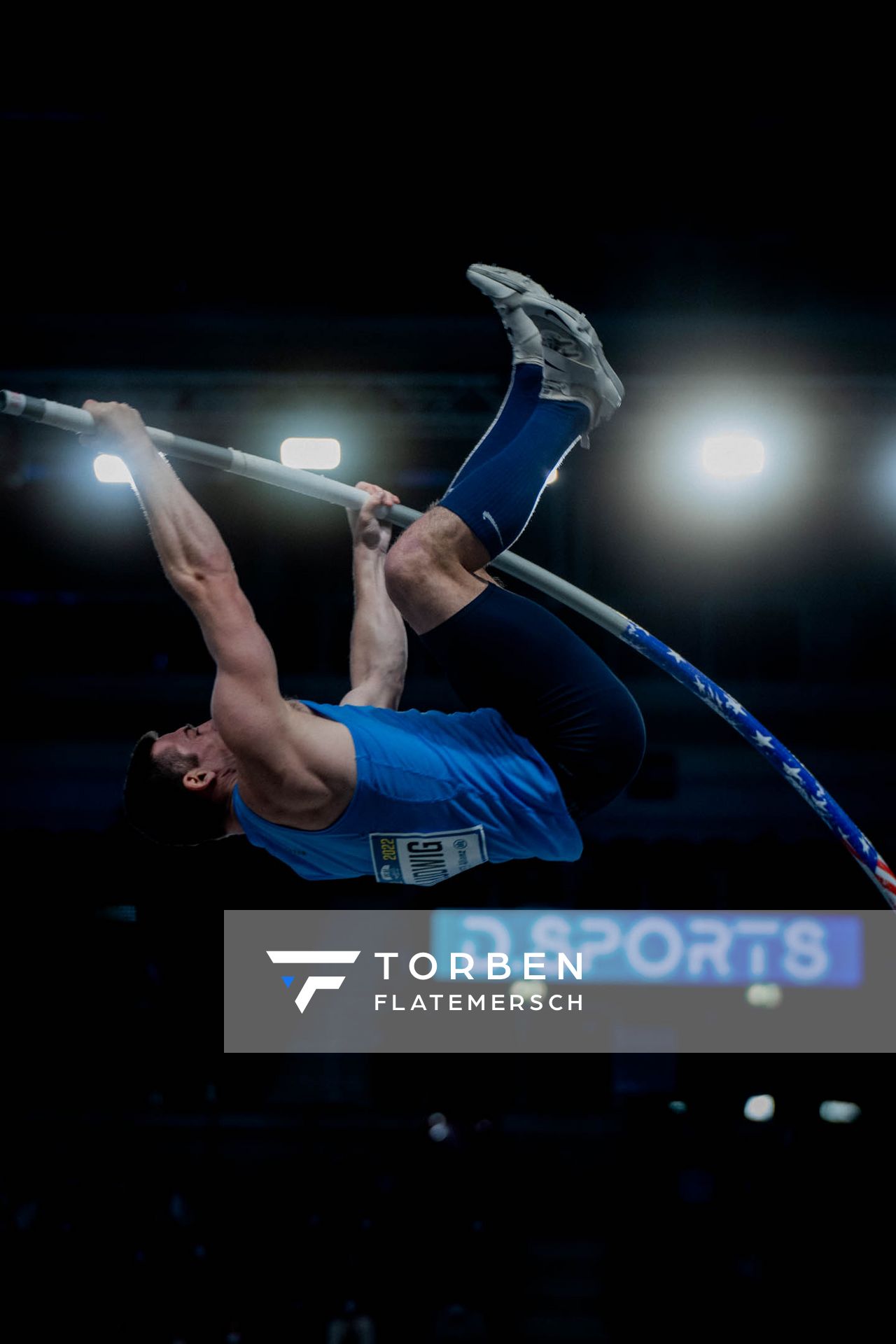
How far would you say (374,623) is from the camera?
13.0 ft

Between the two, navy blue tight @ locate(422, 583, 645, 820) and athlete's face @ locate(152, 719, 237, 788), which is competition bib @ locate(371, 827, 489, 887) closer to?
navy blue tight @ locate(422, 583, 645, 820)

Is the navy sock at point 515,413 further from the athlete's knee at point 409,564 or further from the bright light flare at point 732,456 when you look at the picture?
the bright light flare at point 732,456

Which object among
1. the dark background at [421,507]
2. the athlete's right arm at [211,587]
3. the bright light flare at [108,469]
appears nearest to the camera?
the athlete's right arm at [211,587]

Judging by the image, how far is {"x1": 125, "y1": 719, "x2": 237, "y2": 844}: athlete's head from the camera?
343 centimetres

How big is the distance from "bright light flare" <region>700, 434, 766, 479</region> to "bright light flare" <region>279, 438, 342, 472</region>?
8.36 ft

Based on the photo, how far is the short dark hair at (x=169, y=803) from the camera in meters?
3.43

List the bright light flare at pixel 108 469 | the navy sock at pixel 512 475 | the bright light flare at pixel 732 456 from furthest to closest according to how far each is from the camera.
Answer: the bright light flare at pixel 108 469, the bright light flare at pixel 732 456, the navy sock at pixel 512 475

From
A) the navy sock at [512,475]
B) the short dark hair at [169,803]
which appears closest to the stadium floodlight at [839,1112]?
the short dark hair at [169,803]

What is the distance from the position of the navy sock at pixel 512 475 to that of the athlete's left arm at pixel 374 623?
2.34ft

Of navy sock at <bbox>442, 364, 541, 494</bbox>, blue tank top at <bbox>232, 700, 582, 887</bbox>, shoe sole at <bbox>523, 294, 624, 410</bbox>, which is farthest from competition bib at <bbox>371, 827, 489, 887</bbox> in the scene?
shoe sole at <bbox>523, 294, 624, 410</bbox>

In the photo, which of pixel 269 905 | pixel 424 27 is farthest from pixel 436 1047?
pixel 424 27

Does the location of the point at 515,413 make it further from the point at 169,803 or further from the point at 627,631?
the point at 169,803

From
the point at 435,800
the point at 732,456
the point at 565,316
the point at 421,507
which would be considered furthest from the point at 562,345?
the point at 421,507

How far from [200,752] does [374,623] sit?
793 mm
